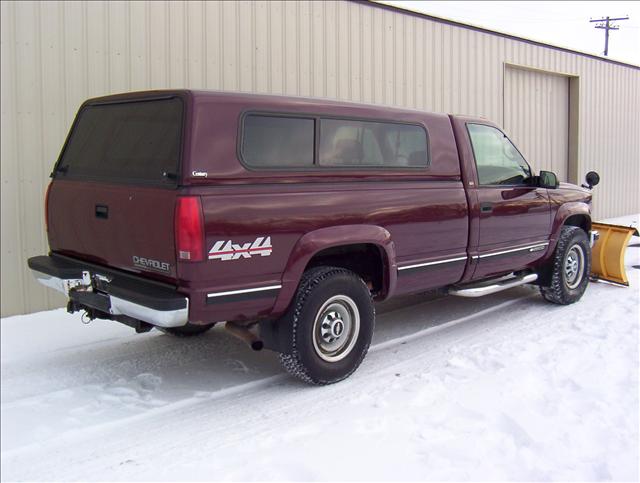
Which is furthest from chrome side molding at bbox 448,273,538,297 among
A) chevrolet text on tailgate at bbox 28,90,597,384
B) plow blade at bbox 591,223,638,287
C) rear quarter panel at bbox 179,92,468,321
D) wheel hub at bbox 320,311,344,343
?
plow blade at bbox 591,223,638,287

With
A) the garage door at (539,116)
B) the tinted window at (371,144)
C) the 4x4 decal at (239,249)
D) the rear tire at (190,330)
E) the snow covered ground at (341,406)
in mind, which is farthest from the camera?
the garage door at (539,116)

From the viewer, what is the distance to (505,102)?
1278cm

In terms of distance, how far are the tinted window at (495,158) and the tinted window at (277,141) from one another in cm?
195

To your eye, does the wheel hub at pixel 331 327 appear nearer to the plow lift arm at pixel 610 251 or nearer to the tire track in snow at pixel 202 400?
the tire track in snow at pixel 202 400

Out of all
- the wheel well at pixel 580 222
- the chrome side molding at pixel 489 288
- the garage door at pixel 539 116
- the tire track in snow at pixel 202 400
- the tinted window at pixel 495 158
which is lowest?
the tire track in snow at pixel 202 400

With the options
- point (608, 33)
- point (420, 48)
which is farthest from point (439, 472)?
point (420, 48)

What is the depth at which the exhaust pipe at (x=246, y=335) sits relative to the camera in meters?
4.63

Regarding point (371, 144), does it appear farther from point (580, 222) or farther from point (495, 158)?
point (580, 222)

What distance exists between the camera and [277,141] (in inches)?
179

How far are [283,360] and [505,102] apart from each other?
9634mm

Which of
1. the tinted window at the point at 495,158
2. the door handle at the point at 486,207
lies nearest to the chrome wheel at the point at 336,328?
the door handle at the point at 486,207

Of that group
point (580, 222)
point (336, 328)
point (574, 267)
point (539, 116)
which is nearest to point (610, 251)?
point (580, 222)

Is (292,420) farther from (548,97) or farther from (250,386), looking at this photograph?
(548,97)

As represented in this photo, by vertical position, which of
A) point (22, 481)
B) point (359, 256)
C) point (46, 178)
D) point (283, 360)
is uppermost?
point (46, 178)
